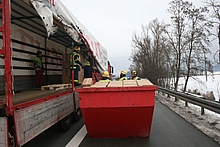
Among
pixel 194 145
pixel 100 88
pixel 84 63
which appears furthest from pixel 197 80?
pixel 100 88

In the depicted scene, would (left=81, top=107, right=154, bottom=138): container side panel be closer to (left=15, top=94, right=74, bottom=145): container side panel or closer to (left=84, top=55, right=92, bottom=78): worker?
(left=15, top=94, right=74, bottom=145): container side panel

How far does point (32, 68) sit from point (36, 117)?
17.8 feet

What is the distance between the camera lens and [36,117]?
145 inches

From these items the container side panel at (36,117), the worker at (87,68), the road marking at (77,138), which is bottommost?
the road marking at (77,138)

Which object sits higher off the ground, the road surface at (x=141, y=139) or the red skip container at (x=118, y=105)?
the red skip container at (x=118, y=105)

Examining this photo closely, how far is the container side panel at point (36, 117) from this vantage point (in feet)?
10.4

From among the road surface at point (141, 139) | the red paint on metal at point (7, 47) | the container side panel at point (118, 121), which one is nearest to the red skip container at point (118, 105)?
the container side panel at point (118, 121)

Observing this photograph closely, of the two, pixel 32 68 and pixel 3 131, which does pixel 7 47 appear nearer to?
pixel 3 131

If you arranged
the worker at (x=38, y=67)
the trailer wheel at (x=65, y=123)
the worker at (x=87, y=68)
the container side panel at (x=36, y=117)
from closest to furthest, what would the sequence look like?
the container side panel at (x=36, y=117)
the trailer wheel at (x=65, y=123)
the worker at (x=38, y=67)
the worker at (x=87, y=68)

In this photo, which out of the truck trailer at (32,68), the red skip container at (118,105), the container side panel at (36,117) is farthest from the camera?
the red skip container at (118,105)

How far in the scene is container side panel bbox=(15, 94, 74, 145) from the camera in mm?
3166

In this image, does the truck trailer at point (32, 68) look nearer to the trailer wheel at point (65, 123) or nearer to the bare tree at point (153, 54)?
the trailer wheel at point (65, 123)

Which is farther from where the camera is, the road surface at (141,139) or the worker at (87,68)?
the worker at (87,68)

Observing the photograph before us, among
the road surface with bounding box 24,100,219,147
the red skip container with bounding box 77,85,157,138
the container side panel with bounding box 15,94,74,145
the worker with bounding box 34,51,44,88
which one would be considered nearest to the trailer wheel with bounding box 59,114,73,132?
the road surface with bounding box 24,100,219,147
